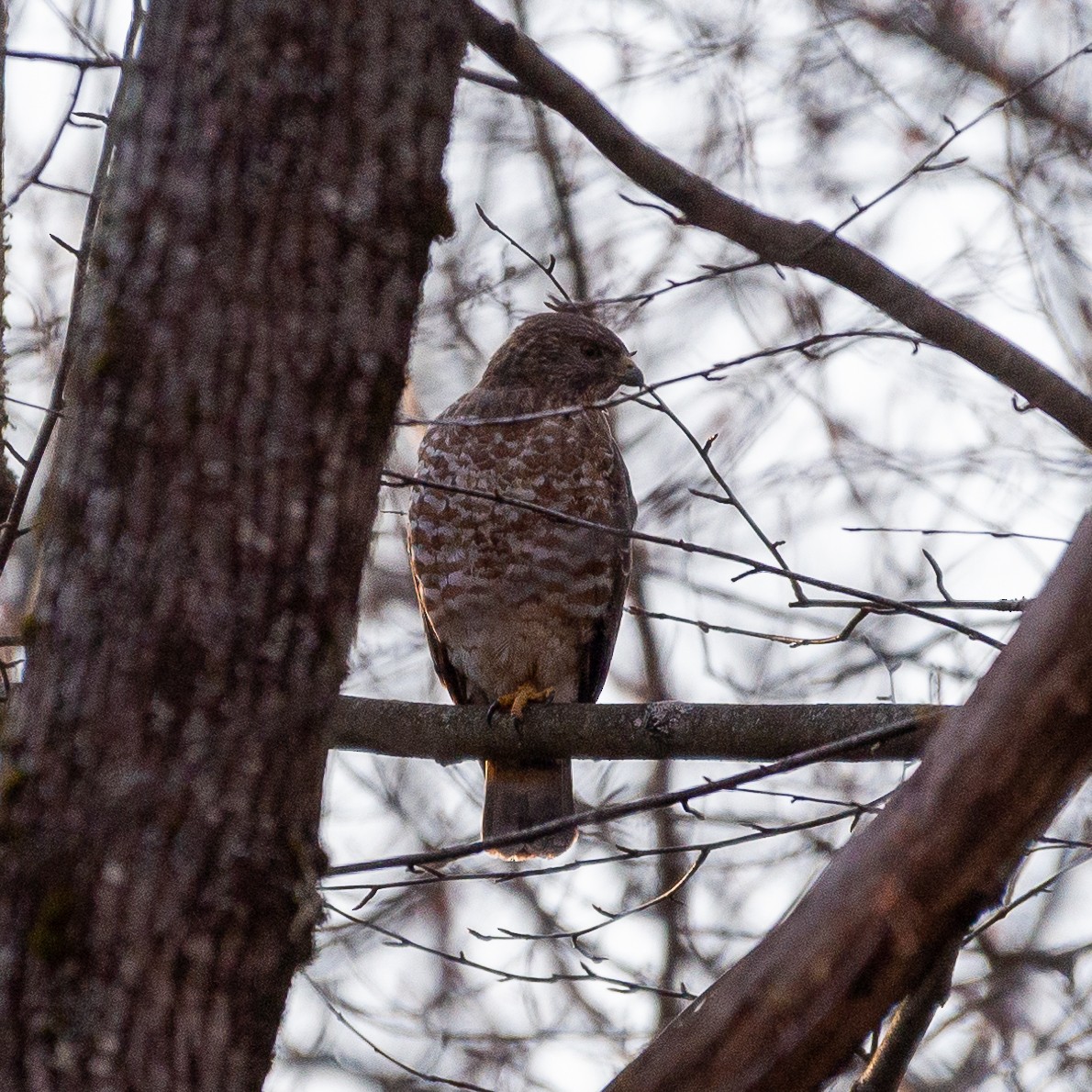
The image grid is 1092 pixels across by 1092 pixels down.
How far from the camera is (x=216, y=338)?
2084 mm

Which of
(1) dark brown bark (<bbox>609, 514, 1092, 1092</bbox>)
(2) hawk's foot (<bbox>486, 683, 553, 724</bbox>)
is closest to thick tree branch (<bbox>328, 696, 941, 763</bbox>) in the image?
(2) hawk's foot (<bbox>486, 683, 553, 724</bbox>)

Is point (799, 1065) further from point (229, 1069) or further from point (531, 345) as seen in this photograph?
point (531, 345)

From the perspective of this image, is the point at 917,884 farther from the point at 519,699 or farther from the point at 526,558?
the point at 526,558

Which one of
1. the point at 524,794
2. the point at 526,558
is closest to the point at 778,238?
the point at 526,558

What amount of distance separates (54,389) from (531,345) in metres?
3.03

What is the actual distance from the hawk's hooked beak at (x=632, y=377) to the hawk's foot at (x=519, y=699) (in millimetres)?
1148

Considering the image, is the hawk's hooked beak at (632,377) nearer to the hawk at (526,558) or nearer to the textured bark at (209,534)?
the hawk at (526,558)

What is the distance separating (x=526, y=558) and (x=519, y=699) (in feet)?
1.80

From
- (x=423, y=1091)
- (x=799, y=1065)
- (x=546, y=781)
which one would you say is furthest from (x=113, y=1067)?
(x=423, y=1091)

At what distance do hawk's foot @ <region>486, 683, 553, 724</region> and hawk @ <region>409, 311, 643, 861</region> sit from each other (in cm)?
1

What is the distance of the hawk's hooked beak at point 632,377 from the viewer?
5625mm

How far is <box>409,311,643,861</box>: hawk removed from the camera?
517 centimetres

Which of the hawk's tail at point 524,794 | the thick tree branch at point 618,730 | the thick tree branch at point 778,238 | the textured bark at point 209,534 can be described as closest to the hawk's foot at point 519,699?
the thick tree branch at point 618,730

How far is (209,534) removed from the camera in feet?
6.70
